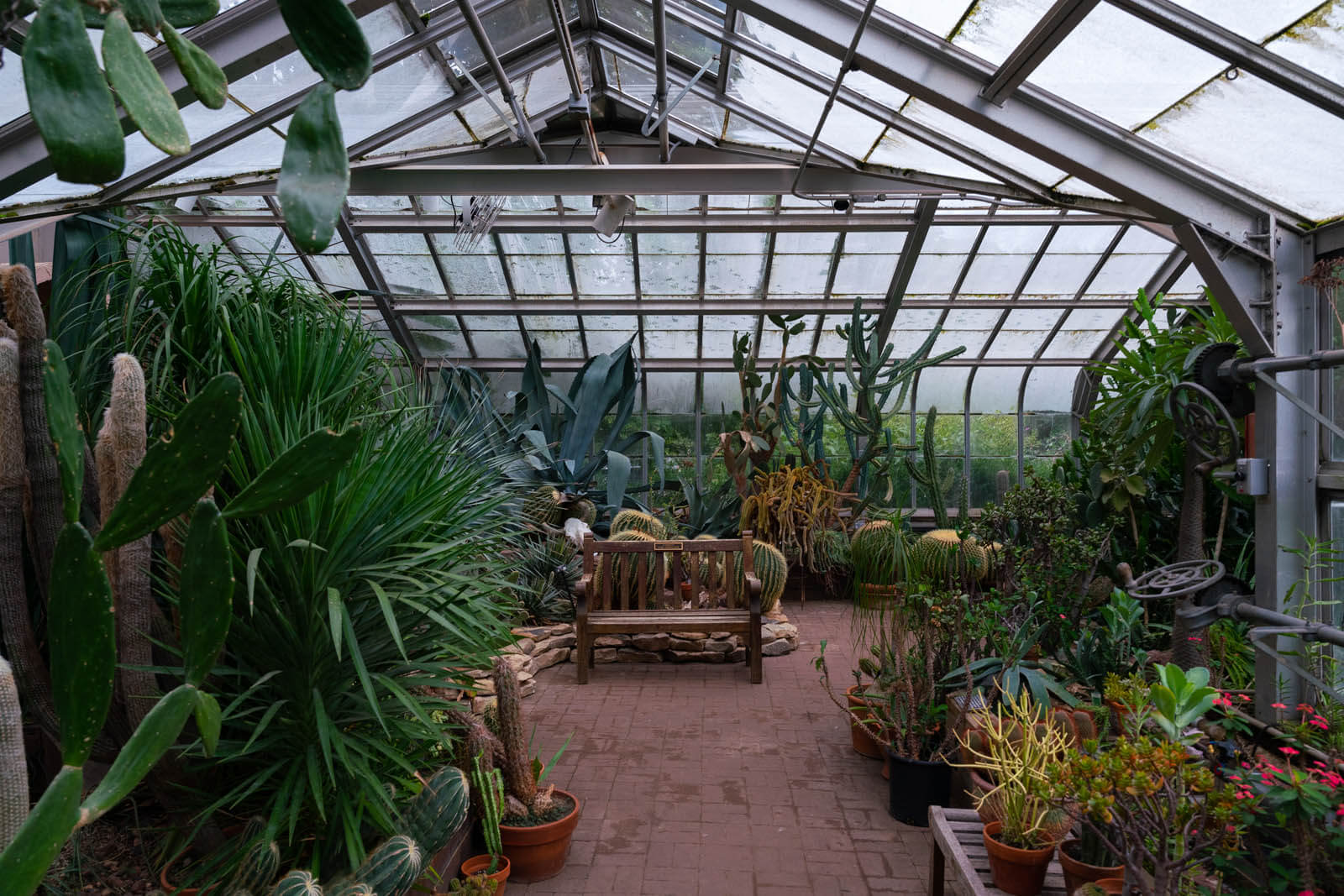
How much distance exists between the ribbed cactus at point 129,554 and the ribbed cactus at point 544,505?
14.9 feet

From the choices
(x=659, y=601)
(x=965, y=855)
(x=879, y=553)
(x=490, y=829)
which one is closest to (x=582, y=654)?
(x=659, y=601)

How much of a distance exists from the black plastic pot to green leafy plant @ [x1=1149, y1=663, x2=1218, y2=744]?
1418 millimetres

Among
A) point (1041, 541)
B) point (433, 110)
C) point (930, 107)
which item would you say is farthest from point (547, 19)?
point (1041, 541)

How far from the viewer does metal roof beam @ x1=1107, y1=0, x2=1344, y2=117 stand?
2998mm

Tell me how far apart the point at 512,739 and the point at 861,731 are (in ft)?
5.54

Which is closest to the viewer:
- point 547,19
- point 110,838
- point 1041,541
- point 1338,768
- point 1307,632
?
point 1338,768

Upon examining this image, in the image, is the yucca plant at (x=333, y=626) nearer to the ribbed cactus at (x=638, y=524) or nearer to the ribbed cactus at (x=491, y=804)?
the ribbed cactus at (x=491, y=804)

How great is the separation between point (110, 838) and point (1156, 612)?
4886 millimetres

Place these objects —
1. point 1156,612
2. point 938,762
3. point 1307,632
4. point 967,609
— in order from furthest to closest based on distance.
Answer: point 1156,612, point 967,609, point 938,762, point 1307,632

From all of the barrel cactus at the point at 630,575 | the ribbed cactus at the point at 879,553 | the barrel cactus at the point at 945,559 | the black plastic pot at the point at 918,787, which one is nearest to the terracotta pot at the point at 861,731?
the black plastic pot at the point at 918,787

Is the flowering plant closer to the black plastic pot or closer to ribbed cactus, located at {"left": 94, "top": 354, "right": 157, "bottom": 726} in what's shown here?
the black plastic pot

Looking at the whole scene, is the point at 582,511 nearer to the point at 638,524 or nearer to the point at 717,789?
the point at 638,524

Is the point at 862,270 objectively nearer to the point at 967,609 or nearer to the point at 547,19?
the point at 547,19

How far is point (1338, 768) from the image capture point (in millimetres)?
1895
